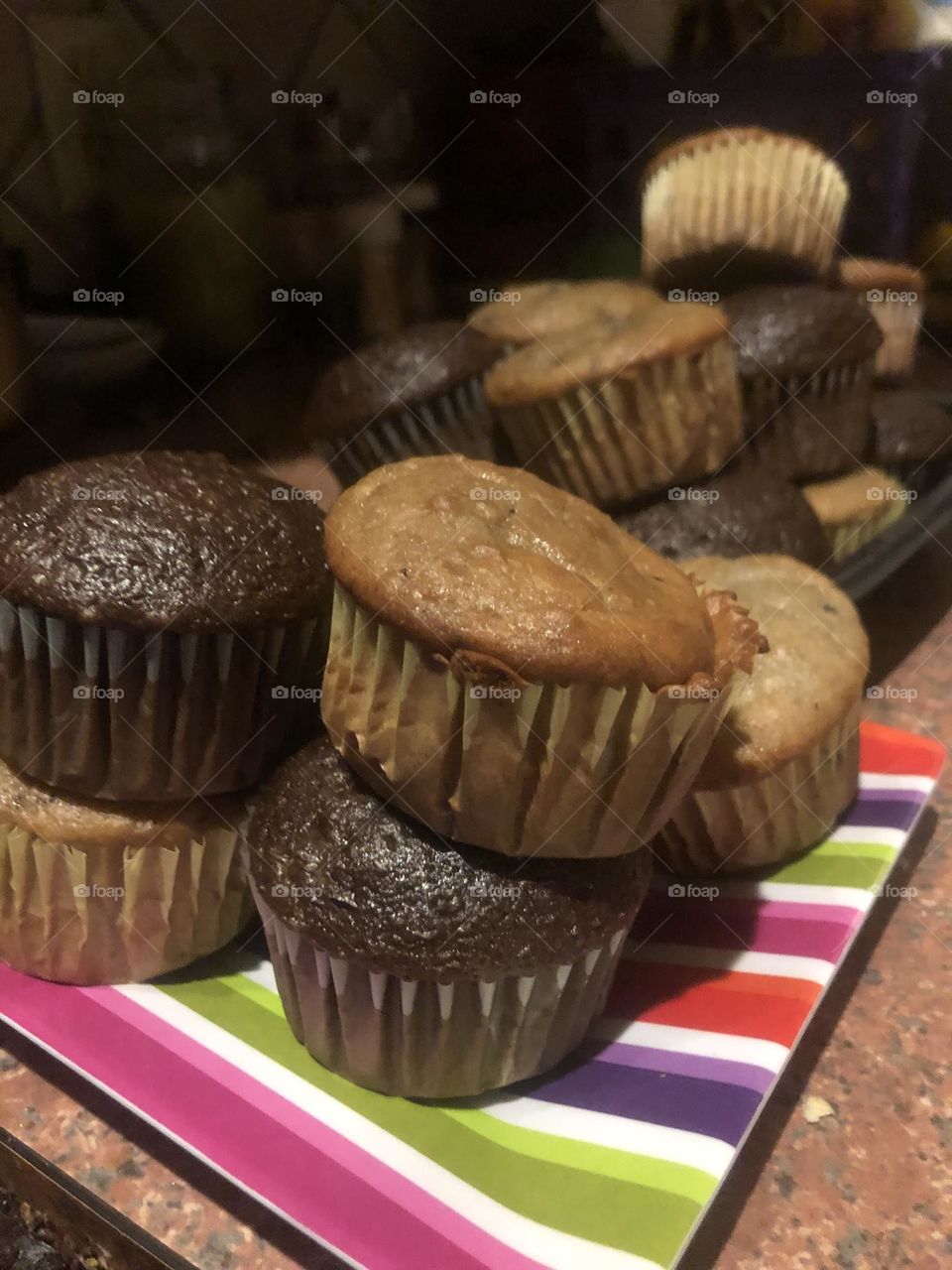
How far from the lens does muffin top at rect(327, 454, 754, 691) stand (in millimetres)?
903

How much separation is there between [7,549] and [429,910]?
0.59 metres

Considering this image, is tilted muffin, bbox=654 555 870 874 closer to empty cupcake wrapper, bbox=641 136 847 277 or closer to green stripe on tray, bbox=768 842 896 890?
green stripe on tray, bbox=768 842 896 890

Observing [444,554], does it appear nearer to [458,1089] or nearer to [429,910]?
[429,910]

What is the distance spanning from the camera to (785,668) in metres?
1.35

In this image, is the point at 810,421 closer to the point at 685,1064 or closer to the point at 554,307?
the point at 554,307

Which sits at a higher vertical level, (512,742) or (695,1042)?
(512,742)

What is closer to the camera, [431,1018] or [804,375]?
[431,1018]

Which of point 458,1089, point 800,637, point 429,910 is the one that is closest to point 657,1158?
point 458,1089

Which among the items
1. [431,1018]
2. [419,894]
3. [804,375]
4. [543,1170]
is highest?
[804,375]

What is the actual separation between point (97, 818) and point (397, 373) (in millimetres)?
745

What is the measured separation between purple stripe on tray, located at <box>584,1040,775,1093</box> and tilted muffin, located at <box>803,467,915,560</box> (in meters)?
0.93

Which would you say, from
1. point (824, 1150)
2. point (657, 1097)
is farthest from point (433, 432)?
point (824, 1150)

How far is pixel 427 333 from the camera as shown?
1.29 meters

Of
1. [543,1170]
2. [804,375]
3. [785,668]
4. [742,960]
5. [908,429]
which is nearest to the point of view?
[543,1170]
